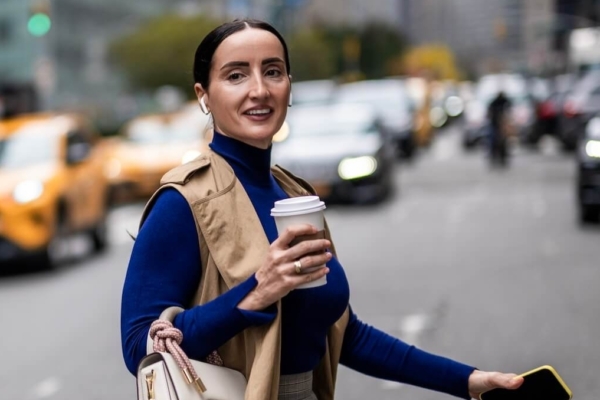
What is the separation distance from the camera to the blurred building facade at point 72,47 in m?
89.6

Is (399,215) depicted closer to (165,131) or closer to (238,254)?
(165,131)

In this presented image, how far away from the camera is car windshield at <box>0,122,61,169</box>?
47.2ft

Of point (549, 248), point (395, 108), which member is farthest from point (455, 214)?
point (395, 108)

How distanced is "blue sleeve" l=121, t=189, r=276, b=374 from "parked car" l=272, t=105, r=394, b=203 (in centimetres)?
1616

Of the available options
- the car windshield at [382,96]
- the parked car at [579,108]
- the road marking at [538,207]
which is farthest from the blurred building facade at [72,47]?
the road marking at [538,207]

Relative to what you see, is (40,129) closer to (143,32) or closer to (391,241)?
(391,241)

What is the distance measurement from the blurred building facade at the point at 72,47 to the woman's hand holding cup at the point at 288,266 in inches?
3204

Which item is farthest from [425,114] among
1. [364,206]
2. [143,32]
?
[143,32]

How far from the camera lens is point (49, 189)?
13.8 metres

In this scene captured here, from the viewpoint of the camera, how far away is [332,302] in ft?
8.61

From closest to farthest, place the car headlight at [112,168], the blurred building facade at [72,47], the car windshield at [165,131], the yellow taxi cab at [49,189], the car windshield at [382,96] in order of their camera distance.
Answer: the yellow taxi cab at [49,189] → the car headlight at [112,168] → the car windshield at [165,131] → the car windshield at [382,96] → the blurred building facade at [72,47]

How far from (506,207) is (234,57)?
1597 cm

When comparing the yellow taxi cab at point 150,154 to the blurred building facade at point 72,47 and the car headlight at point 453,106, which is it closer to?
the car headlight at point 453,106

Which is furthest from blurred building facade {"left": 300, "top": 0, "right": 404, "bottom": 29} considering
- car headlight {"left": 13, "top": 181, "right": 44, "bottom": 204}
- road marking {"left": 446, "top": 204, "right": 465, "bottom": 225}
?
car headlight {"left": 13, "top": 181, "right": 44, "bottom": 204}
